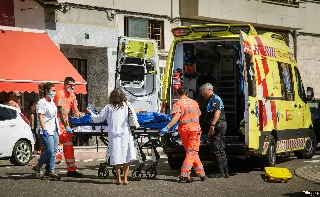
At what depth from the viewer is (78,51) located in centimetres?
2766

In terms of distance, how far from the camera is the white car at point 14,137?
18812 mm

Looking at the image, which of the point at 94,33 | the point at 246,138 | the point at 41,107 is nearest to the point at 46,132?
the point at 41,107

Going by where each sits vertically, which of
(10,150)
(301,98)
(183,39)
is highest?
(183,39)

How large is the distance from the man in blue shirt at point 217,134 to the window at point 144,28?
12993 mm

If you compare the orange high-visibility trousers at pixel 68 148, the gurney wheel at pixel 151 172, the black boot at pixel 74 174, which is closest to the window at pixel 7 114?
the orange high-visibility trousers at pixel 68 148

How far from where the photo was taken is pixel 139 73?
73.7 feet

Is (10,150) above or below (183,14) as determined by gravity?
below

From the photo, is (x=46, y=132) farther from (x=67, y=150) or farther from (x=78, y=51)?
(x=78, y=51)

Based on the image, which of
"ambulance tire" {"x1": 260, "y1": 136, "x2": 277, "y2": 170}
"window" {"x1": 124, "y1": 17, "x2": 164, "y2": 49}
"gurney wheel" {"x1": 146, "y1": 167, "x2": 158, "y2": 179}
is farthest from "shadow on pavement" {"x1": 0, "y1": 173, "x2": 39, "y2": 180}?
"window" {"x1": 124, "y1": 17, "x2": 164, "y2": 49}

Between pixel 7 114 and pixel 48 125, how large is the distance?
14.5ft

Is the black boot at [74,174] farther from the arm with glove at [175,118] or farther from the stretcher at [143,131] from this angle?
the arm with glove at [175,118]

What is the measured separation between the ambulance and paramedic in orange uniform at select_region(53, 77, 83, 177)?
203 centimetres

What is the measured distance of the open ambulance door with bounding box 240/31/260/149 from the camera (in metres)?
15.6

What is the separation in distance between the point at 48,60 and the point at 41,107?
31.1 feet
